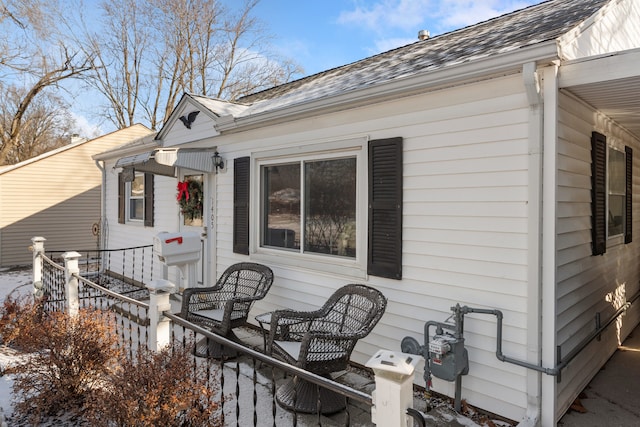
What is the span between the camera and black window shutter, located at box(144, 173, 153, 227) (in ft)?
24.9

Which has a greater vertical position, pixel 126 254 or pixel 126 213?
pixel 126 213

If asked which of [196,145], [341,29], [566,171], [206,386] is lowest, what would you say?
[206,386]

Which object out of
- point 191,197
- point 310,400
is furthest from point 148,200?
point 310,400

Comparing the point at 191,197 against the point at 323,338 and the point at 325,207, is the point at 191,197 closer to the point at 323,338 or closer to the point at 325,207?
the point at 325,207

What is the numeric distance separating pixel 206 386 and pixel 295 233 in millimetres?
2536

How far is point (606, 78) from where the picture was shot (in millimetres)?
2723

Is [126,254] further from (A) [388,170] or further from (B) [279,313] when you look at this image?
(A) [388,170]

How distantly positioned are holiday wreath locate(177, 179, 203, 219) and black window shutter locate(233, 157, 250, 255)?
107 centimetres

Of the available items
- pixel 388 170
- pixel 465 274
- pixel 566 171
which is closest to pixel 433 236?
pixel 465 274

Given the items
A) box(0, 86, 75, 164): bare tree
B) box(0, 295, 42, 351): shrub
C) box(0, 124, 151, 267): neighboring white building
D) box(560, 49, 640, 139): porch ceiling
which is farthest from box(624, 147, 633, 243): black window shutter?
box(0, 86, 75, 164): bare tree

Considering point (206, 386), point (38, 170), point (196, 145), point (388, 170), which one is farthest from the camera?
point (38, 170)

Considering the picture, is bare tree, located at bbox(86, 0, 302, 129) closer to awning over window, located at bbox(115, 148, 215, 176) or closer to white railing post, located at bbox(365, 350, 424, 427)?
awning over window, located at bbox(115, 148, 215, 176)

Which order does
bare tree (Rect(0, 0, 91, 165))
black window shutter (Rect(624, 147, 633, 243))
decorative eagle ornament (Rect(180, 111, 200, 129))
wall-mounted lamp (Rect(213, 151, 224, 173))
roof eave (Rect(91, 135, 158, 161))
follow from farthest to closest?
1. bare tree (Rect(0, 0, 91, 165))
2. roof eave (Rect(91, 135, 158, 161))
3. decorative eagle ornament (Rect(180, 111, 200, 129))
4. wall-mounted lamp (Rect(213, 151, 224, 173))
5. black window shutter (Rect(624, 147, 633, 243))

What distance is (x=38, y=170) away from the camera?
39.9 feet
